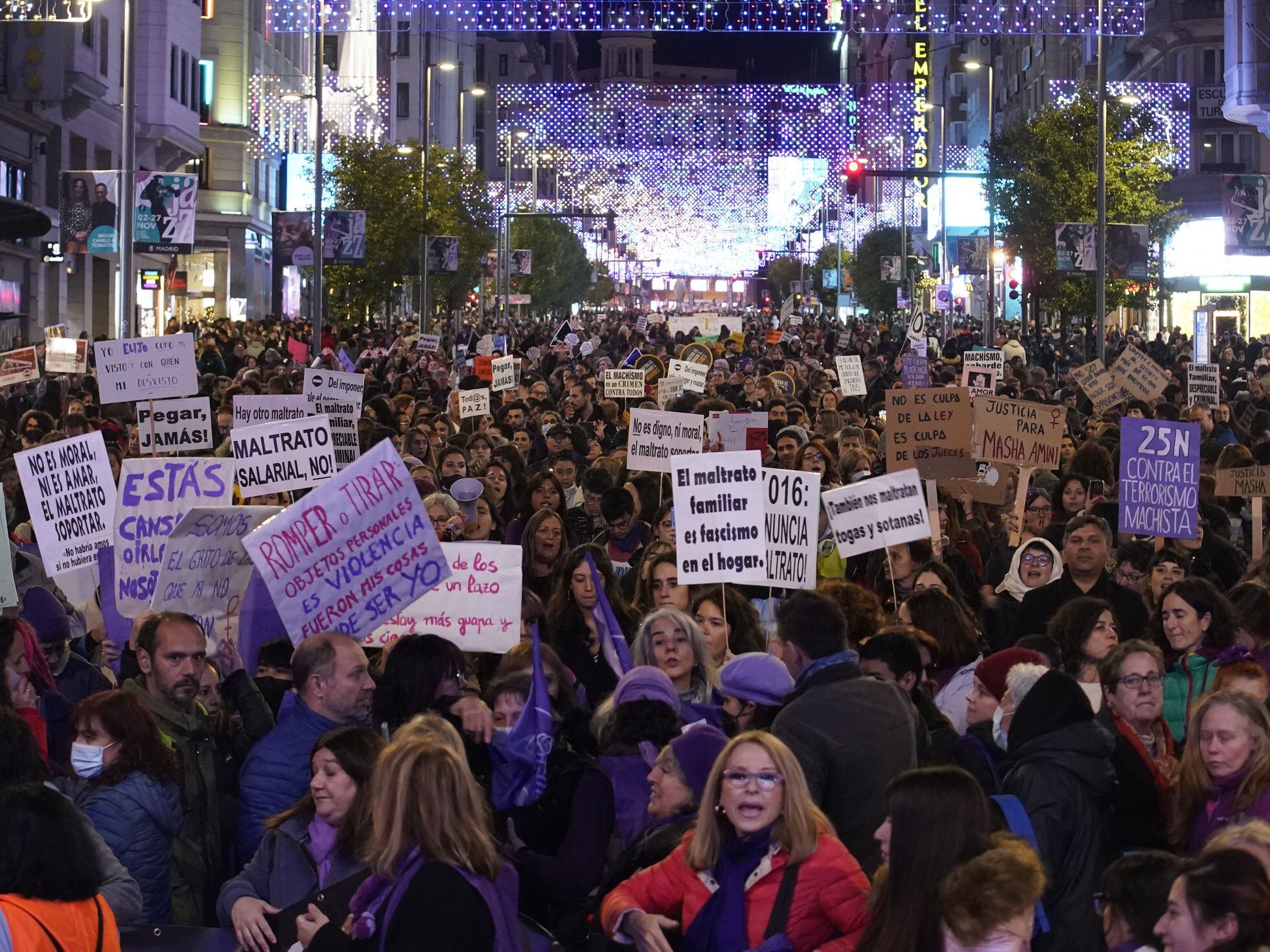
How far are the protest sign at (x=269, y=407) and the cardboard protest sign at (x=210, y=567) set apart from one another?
5.71m

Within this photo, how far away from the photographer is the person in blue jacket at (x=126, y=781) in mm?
5906

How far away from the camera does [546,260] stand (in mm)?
90688

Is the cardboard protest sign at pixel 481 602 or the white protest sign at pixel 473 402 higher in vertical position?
the white protest sign at pixel 473 402

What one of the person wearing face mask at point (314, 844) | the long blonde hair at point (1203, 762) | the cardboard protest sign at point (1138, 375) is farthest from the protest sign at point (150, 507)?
the cardboard protest sign at point (1138, 375)

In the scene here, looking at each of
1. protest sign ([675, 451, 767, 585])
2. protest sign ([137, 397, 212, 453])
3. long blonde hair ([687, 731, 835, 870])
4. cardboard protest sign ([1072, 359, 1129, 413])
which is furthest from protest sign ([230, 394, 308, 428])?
long blonde hair ([687, 731, 835, 870])

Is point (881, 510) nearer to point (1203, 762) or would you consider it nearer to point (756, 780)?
point (1203, 762)

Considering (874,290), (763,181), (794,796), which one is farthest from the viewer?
(763,181)

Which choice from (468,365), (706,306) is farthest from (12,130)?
(706,306)

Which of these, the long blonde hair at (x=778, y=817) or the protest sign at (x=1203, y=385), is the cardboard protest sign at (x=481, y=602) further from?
the protest sign at (x=1203, y=385)

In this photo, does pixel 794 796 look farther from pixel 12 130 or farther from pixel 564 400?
pixel 12 130

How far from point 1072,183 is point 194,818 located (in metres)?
41.2

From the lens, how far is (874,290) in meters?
87.0

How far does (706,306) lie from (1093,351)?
13783 centimetres

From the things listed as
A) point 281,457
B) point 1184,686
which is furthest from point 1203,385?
point 1184,686
